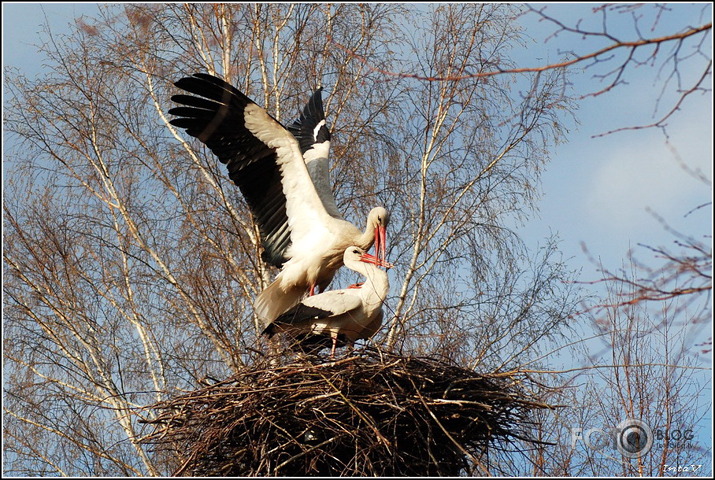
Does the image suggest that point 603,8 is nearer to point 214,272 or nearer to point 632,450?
point 632,450

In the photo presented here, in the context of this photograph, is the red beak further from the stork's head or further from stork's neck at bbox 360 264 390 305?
stork's neck at bbox 360 264 390 305

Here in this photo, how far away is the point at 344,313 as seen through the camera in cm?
689

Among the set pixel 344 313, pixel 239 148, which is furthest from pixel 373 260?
pixel 239 148

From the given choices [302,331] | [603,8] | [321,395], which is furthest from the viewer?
[302,331]

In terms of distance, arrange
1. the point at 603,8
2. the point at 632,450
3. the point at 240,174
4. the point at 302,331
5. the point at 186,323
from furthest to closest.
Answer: the point at 186,323 → the point at 632,450 → the point at 240,174 → the point at 302,331 → the point at 603,8

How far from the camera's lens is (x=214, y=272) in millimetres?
9828

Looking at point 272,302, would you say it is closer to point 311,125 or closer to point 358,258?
point 358,258

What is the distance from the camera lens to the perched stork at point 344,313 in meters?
6.82

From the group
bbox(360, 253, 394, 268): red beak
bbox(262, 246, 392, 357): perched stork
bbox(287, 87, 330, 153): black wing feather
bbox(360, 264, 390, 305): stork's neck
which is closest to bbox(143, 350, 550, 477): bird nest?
bbox(262, 246, 392, 357): perched stork

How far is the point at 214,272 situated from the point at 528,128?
3282 millimetres

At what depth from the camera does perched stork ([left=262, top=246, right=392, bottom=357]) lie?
682 centimetres

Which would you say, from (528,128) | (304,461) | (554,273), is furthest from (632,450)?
(304,461)

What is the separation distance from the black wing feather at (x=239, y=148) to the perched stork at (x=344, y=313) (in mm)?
1340

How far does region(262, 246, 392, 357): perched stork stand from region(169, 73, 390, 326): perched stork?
85cm
